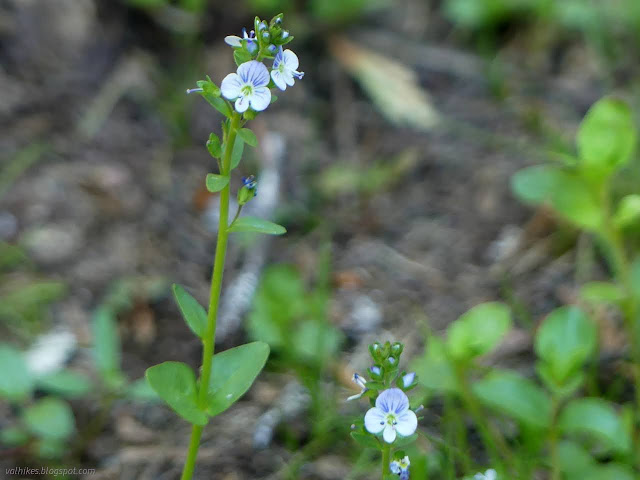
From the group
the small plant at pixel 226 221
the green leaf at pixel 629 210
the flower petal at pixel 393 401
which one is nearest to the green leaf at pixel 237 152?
the small plant at pixel 226 221

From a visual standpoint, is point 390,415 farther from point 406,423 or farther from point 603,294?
point 603,294

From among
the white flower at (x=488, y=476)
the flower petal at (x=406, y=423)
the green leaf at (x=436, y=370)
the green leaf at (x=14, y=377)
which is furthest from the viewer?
the green leaf at (x=14, y=377)

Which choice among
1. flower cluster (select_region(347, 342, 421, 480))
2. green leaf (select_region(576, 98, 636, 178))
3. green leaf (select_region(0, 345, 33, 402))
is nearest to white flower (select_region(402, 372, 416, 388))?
flower cluster (select_region(347, 342, 421, 480))

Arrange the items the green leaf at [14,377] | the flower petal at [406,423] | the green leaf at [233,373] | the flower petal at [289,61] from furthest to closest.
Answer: the green leaf at [14,377]
the green leaf at [233,373]
the flower petal at [289,61]
the flower petal at [406,423]

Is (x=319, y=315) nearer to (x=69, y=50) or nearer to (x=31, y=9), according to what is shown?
(x=69, y=50)

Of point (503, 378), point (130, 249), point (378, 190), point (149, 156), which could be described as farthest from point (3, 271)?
point (503, 378)

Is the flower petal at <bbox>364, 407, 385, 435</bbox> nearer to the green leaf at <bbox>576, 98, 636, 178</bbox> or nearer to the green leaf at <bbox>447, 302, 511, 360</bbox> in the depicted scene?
the green leaf at <bbox>447, 302, 511, 360</bbox>

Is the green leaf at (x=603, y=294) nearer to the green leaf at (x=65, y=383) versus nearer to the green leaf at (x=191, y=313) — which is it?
the green leaf at (x=191, y=313)
